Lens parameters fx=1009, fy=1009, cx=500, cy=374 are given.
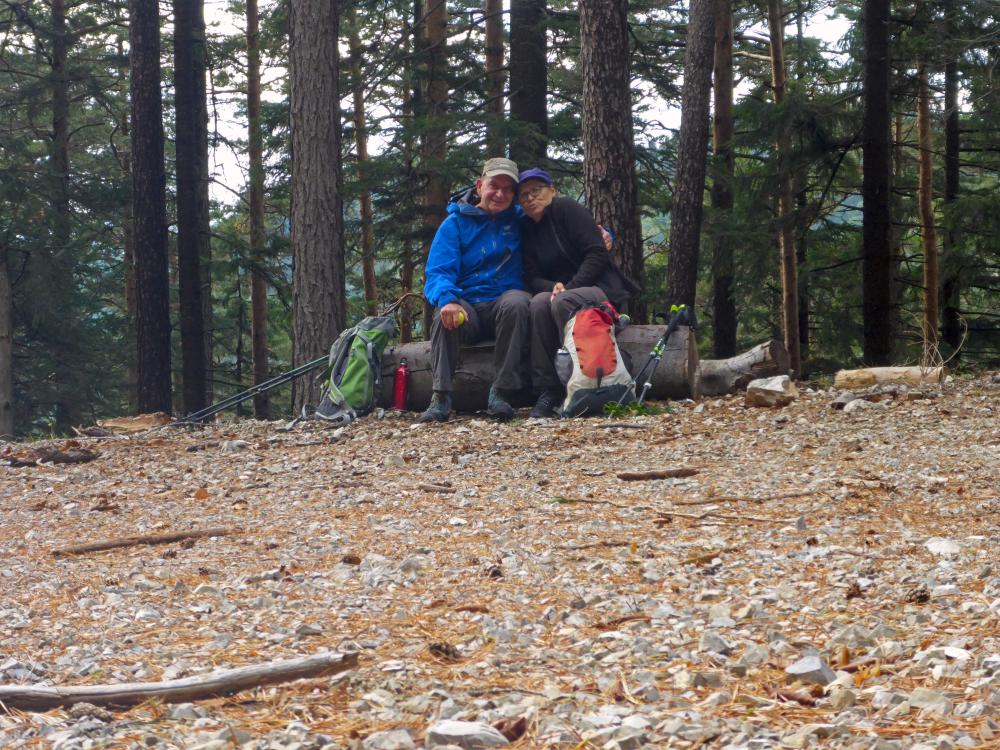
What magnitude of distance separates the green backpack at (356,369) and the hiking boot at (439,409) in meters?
0.60

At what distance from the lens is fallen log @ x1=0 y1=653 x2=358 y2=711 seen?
242 cm

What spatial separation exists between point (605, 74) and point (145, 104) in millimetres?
6802

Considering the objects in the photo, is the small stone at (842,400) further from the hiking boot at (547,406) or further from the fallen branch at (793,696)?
the fallen branch at (793,696)

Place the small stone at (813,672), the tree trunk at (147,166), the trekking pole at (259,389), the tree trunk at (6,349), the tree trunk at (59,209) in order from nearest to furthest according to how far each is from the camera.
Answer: the small stone at (813,672), the trekking pole at (259,389), the tree trunk at (147,166), the tree trunk at (59,209), the tree trunk at (6,349)

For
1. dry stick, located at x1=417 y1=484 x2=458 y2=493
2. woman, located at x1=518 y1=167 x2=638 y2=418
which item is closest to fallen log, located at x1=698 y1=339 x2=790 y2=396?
woman, located at x1=518 y1=167 x2=638 y2=418

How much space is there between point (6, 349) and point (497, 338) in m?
13.4

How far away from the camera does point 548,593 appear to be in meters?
3.29

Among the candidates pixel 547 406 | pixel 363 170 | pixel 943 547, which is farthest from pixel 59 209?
pixel 943 547

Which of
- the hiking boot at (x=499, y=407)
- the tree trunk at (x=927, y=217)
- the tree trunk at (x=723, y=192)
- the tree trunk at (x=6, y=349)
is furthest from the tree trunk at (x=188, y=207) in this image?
the tree trunk at (x=927, y=217)

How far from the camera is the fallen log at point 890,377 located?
7863 mm

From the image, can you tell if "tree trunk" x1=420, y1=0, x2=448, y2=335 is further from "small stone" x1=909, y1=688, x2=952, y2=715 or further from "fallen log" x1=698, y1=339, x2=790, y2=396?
"small stone" x1=909, y1=688, x2=952, y2=715

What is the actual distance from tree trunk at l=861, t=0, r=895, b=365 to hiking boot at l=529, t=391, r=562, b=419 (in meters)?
5.61

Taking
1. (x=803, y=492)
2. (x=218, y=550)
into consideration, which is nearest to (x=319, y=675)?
(x=218, y=550)

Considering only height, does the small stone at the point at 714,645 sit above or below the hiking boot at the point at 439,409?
below
